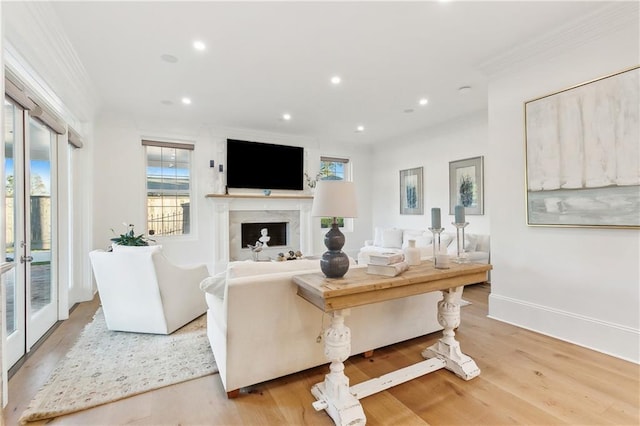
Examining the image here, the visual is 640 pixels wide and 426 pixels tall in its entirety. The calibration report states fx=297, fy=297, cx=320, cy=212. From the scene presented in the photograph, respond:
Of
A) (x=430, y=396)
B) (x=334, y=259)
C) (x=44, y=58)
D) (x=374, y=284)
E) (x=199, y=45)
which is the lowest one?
(x=430, y=396)

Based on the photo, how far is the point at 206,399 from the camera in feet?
6.20

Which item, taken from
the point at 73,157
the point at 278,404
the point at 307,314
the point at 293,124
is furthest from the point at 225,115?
the point at 278,404

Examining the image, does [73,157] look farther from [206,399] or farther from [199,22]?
[206,399]

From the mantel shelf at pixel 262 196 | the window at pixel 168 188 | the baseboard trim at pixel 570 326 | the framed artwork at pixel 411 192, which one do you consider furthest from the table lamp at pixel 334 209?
the framed artwork at pixel 411 192

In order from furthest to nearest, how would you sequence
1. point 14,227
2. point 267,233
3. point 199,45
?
point 267,233 → point 199,45 → point 14,227

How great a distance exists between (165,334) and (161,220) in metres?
3.00

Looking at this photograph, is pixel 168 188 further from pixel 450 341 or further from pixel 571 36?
pixel 571 36

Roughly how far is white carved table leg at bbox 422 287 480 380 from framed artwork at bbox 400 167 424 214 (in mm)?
3901

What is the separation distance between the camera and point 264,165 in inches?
232

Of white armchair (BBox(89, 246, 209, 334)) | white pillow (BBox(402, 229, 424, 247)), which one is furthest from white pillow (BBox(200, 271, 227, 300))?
white pillow (BBox(402, 229, 424, 247))

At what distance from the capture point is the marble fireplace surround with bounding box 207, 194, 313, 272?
18.0ft

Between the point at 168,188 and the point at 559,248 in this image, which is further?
the point at 168,188

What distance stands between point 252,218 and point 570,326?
492 cm

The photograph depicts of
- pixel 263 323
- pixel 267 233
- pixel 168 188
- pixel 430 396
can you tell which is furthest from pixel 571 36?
pixel 168 188
